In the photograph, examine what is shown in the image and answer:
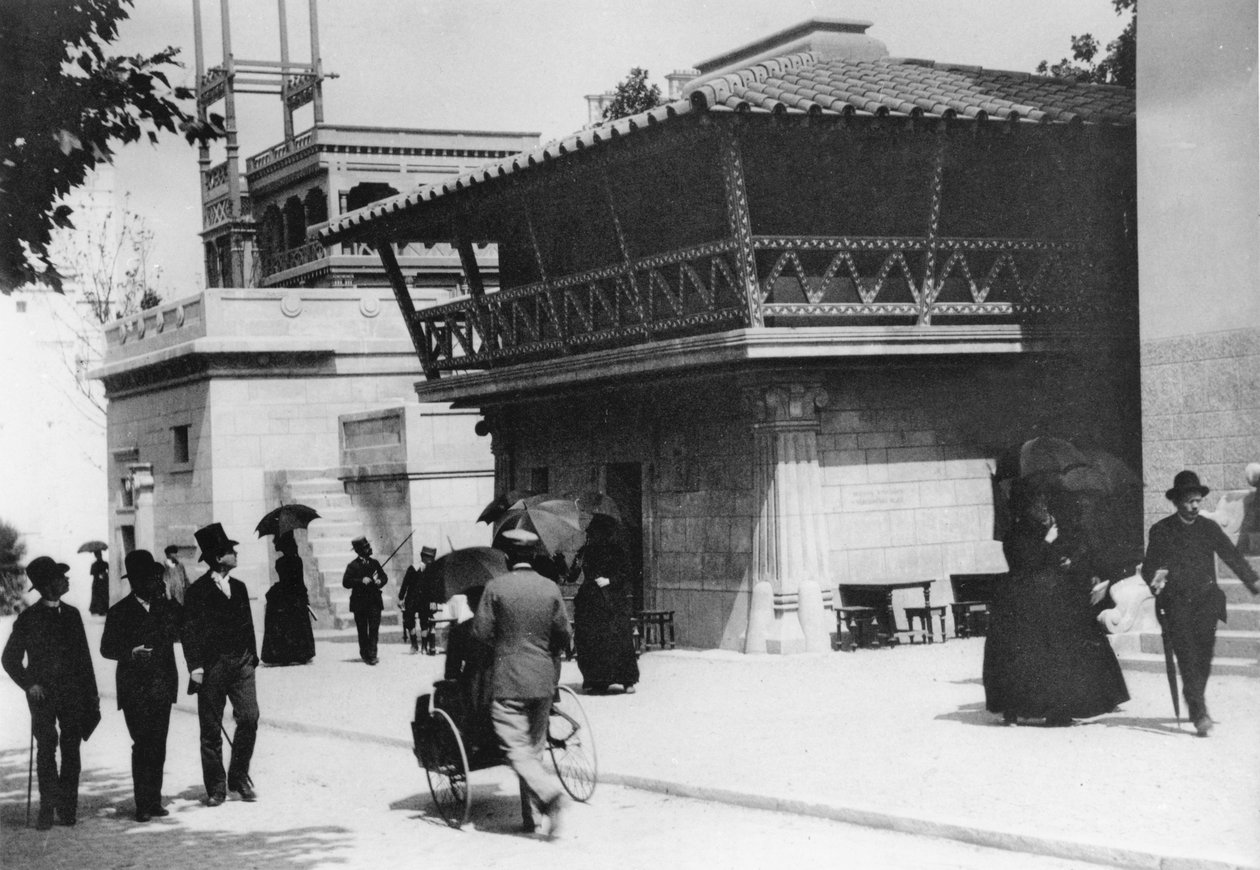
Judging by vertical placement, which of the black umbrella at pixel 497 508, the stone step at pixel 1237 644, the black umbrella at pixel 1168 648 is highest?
the black umbrella at pixel 497 508

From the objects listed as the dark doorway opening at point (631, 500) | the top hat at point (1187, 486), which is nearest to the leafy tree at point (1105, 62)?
the dark doorway opening at point (631, 500)

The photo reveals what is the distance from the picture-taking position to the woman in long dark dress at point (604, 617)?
603 inches

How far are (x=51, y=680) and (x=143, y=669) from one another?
0.57 m

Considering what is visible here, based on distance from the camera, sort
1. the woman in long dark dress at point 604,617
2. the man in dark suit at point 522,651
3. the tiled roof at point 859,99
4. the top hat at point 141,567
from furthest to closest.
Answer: the tiled roof at point 859,99 < the woman in long dark dress at point 604,617 < the top hat at point 141,567 < the man in dark suit at point 522,651

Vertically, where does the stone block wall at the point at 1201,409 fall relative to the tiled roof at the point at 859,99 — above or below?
below

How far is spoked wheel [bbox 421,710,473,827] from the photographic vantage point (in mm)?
9469

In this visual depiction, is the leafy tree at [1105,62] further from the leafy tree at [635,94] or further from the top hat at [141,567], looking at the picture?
the top hat at [141,567]

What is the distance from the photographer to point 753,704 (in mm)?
13758

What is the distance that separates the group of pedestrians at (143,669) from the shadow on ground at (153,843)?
8.1 inches

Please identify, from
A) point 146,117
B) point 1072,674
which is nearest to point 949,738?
point 1072,674

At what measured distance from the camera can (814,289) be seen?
56.7 ft

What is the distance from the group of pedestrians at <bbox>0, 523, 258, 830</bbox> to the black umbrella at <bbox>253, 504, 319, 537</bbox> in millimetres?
9360

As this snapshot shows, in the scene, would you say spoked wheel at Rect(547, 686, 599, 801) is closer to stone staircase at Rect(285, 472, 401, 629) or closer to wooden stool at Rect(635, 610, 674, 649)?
wooden stool at Rect(635, 610, 674, 649)

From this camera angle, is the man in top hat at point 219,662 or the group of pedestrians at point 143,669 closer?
the group of pedestrians at point 143,669
